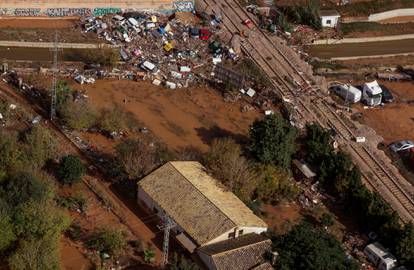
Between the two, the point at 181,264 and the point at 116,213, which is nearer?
the point at 181,264

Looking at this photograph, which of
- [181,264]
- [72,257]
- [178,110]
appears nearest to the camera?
[181,264]

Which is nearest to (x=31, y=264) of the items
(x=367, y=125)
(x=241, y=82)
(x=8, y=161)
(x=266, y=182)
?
(x=8, y=161)

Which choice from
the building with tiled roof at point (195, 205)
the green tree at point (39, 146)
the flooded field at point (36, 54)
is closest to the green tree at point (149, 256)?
the building with tiled roof at point (195, 205)

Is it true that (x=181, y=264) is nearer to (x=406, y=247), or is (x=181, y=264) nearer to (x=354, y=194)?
(x=406, y=247)

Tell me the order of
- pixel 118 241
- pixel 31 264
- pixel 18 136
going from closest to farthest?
pixel 31 264 < pixel 118 241 < pixel 18 136

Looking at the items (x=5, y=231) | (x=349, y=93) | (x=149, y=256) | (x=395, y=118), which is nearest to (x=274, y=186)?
(x=149, y=256)

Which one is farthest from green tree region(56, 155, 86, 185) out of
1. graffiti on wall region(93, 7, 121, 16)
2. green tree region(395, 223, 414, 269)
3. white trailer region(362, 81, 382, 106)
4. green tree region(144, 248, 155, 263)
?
white trailer region(362, 81, 382, 106)

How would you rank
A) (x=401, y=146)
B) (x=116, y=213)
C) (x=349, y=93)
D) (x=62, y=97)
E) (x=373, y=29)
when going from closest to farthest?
(x=116, y=213)
(x=62, y=97)
(x=401, y=146)
(x=349, y=93)
(x=373, y=29)

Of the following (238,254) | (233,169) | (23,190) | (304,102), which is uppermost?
(23,190)

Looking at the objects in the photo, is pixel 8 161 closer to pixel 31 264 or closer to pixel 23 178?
pixel 23 178
